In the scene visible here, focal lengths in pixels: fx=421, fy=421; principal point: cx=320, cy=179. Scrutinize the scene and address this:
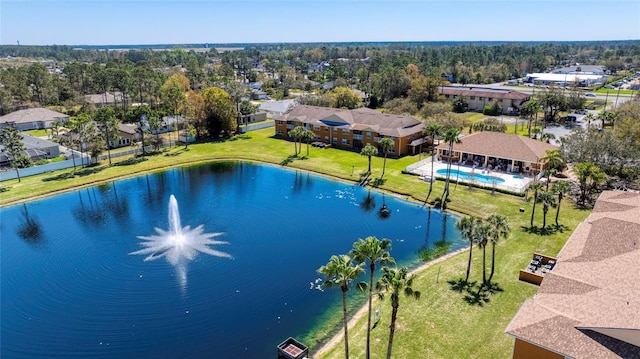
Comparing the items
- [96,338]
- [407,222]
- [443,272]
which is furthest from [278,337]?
[407,222]

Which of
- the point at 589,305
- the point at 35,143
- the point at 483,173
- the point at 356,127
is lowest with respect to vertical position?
the point at 483,173

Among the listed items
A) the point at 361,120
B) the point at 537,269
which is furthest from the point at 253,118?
the point at 537,269

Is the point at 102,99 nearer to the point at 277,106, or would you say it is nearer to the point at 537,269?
the point at 277,106

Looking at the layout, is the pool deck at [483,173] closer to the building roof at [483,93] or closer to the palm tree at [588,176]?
the palm tree at [588,176]

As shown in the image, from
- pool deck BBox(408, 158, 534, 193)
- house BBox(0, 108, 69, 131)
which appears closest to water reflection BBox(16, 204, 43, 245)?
pool deck BBox(408, 158, 534, 193)

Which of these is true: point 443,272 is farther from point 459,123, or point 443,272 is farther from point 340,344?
point 459,123

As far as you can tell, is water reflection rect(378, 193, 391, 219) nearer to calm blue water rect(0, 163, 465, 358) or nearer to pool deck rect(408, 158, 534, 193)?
calm blue water rect(0, 163, 465, 358)

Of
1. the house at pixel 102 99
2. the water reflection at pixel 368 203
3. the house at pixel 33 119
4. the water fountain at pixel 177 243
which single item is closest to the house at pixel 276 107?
the house at pixel 102 99
